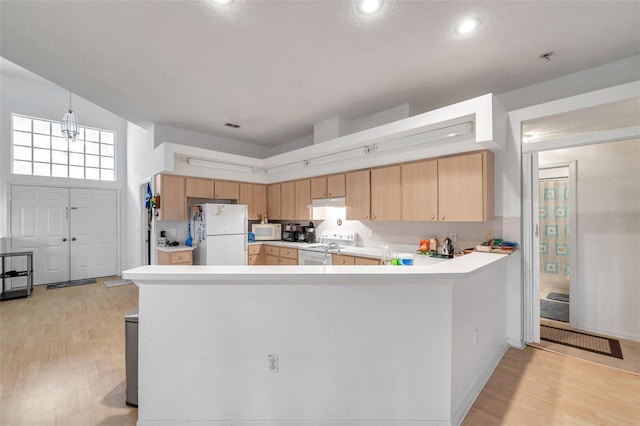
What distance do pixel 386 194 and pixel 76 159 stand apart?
6.71 m

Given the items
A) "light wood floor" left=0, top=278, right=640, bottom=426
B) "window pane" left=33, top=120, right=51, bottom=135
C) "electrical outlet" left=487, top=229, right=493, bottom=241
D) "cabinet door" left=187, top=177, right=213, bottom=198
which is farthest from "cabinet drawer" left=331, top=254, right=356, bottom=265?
"window pane" left=33, top=120, right=51, bottom=135

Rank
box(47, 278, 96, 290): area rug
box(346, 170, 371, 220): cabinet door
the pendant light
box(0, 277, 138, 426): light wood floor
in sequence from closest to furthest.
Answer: box(0, 277, 138, 426): light wood floor
box(346, 170, 371, 220): cabinet door
the pendant light
box(47, 278, 96, 290): area rug

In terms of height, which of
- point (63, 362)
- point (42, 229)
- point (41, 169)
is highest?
point (41, 169)

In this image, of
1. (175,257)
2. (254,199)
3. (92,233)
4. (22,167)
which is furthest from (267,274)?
(22,167)

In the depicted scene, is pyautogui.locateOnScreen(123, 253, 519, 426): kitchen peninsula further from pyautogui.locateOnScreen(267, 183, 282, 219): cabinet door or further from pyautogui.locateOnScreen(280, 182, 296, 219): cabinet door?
pyautogui.locateOnScreen(267, 183, 282, 219): cabinet door

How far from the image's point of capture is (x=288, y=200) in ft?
17.5

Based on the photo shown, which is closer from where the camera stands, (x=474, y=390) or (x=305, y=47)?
(x=474, y=390)

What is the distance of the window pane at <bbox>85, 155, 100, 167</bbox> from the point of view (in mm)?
6250

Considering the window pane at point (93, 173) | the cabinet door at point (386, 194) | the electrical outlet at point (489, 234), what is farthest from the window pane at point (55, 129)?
the electrical outlet at point (489, 234)

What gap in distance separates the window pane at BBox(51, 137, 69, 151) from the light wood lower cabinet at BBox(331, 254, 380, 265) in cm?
629

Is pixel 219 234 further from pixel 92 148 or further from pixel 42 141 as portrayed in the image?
pixel 42 141

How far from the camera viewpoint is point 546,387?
2248mm

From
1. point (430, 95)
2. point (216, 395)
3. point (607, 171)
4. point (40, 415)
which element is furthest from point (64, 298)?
point (607, 171)

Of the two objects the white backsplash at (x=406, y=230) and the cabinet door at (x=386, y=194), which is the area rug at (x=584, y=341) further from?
the cabinet door at (x=386, y=194)
